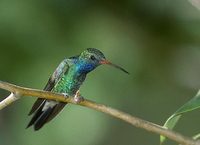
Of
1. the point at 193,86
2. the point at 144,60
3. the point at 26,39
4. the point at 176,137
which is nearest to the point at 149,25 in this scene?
the point at 144,60

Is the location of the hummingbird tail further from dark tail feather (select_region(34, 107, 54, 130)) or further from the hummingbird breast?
the hummingbird breast

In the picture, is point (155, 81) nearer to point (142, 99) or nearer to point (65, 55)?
point (142, 99)

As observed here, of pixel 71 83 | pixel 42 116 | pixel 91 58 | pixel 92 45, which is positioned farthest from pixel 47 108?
pixel 92 45

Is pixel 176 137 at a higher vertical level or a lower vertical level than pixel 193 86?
higher

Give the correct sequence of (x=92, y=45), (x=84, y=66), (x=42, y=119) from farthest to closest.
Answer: (x=92, y=45), (x=84, y=66), (x=42, y=119)

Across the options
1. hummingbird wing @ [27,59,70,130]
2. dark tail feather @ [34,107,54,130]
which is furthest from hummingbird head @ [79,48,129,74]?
dark tail feather @ [34,107,54,130]

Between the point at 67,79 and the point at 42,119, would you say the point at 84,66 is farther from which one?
the point at 42,119
